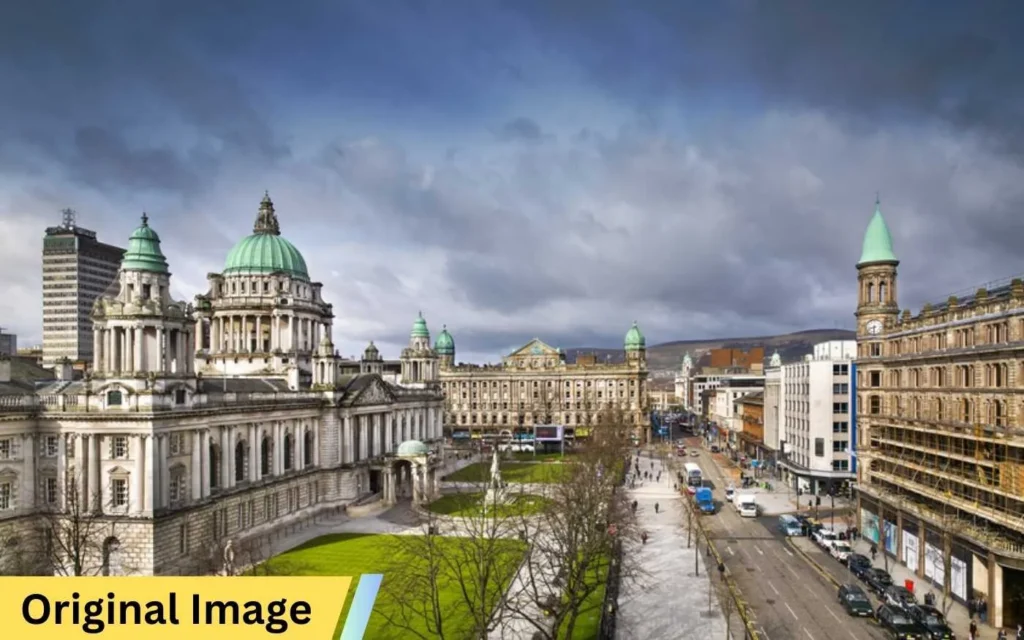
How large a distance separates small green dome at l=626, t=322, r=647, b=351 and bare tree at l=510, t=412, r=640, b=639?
100220 mm

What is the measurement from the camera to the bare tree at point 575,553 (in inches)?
1645

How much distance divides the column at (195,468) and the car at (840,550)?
2072 inches

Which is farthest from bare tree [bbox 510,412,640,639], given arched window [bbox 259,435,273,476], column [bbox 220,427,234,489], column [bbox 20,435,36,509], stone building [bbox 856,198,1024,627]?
column [bbox 20,435,36,509]

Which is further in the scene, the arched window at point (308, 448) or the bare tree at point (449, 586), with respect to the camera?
the arched window at point (308, 448)

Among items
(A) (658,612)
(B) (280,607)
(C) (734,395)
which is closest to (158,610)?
(B) (280,607)

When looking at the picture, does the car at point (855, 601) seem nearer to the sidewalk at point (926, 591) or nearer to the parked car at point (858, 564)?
the sidewalk at point (926, 591)

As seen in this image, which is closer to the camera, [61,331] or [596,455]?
[596,455]

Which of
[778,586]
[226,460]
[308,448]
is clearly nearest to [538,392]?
[308,448]

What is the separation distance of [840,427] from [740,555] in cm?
3766

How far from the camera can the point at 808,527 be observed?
76125mm

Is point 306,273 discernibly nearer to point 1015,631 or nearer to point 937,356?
point 937,356

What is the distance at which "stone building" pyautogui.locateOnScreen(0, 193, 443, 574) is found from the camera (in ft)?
192

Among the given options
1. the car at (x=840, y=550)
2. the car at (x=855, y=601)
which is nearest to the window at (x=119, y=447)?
the car at (x=855, y=601)

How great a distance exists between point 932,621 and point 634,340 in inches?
5572
